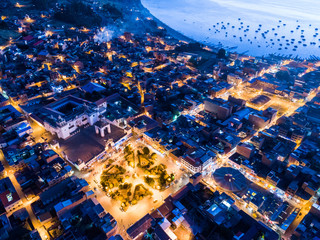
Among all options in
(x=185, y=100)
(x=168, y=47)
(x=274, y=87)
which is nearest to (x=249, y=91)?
(x=274, y=87)

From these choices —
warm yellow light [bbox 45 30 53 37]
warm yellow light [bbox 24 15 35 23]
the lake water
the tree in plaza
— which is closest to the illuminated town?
the tree in plaza

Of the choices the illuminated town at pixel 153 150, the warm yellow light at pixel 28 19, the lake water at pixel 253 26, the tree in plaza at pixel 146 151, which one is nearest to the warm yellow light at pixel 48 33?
the warm yellow light at pixel 28 19

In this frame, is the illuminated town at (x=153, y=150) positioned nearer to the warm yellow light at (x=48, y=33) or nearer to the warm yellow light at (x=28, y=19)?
the warm yellow light at (x=48, y=33)

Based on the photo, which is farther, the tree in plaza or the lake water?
the lake water

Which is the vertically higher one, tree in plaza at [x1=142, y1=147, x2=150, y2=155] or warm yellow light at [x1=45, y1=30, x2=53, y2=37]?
warm yellow light at [x1=45, y1=30, x2=53, y2=37]

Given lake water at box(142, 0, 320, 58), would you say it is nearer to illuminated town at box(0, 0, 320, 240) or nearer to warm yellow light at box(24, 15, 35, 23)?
illuminated town at box(0, 0, 320, 240)

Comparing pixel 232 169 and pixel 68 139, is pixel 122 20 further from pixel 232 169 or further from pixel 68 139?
pixel 232 169
